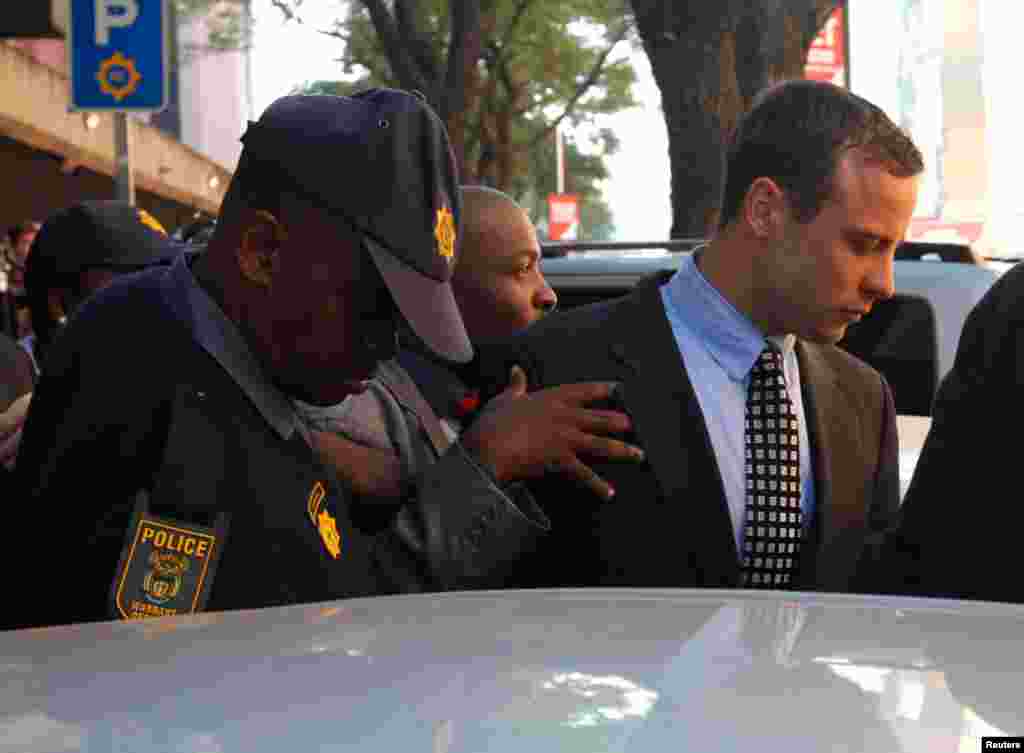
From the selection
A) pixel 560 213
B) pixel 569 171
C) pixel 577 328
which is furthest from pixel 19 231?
pixel 569 171

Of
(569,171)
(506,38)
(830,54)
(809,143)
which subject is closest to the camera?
(809,143)

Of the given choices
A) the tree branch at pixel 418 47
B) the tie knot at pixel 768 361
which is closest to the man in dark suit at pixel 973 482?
the tie knot at pixel 768 361

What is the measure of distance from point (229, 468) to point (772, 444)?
1204 millimetres

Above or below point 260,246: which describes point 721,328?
below

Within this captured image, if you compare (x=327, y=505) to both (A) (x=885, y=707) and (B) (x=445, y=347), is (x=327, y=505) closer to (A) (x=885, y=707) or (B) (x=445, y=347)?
(B) (x=445, y=347)

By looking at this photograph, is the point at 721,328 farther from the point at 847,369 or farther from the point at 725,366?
the point at 847,369

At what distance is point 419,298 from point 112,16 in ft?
19.3

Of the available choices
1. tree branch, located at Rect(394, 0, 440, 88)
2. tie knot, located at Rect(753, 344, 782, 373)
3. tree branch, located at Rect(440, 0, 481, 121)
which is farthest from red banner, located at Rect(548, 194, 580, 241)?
tie knot, located at Rect(753, 344, 782, 373)

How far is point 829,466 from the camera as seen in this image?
113 inches

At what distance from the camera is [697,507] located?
9.22 ft

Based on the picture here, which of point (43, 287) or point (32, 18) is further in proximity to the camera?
point (32, 18)

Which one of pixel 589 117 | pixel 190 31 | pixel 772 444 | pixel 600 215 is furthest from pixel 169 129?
pixel 772 444

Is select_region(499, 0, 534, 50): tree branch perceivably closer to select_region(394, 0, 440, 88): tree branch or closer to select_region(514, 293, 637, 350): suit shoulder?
select_region(394, 0, 440, 88): tree branch

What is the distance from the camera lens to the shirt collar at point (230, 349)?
1.99 meters
